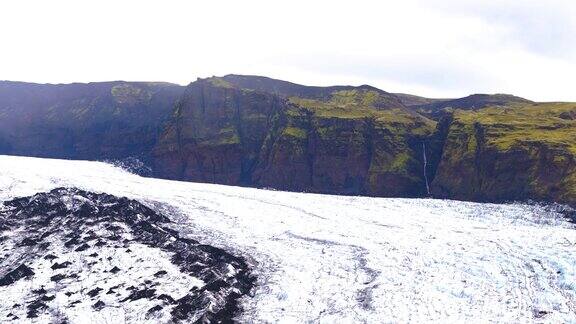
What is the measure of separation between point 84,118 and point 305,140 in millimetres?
71555

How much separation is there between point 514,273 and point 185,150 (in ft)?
275

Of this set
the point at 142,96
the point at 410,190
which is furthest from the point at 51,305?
the point at 142,96

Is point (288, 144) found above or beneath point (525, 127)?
beneath

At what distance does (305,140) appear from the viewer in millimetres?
103750

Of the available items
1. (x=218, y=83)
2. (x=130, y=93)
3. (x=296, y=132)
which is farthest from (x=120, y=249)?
(x=130, y=93)

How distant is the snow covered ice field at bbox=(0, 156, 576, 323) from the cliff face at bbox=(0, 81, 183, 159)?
71.7m

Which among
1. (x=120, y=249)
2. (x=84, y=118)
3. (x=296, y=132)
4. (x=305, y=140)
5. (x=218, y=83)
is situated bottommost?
(x=120, y=249)

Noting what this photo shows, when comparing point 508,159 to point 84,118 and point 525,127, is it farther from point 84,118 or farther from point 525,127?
point 84,118

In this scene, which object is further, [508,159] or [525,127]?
[525,127]

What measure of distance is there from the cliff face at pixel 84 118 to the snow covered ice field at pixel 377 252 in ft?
235

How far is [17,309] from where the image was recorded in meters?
31.2

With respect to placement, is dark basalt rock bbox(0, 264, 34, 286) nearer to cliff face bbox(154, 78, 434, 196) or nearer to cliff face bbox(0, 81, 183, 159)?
cliff face bbox(154, 78, 434, 196)

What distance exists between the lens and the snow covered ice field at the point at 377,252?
97.1 ft

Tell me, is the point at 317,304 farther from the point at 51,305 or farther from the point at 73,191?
the point at 73,191
